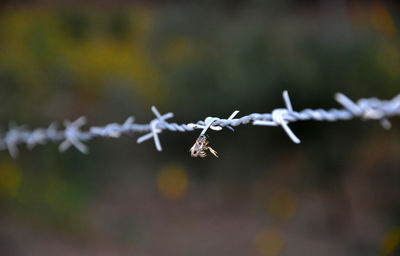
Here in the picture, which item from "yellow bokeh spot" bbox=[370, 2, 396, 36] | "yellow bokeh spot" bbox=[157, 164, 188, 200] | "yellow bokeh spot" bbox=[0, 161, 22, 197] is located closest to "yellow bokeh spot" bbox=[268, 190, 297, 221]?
"yellow bokeh spot" bbox=[157, 164, 188, 200]

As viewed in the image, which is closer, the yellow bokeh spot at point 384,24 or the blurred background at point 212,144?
the blurred background at point 212,144

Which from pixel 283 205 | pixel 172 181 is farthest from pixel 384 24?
pixel 172 181

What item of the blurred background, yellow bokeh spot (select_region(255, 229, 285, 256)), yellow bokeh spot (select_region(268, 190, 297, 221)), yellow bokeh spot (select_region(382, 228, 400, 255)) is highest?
the blurred background

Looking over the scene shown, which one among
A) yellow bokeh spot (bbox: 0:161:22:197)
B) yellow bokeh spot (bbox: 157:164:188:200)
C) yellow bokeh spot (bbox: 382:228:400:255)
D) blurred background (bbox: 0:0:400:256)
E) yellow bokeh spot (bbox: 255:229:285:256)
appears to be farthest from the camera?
yellow bokeh spot (bbox: 157:164:188:200)

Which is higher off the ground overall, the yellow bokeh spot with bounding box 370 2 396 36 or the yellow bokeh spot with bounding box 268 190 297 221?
the yellow bokeh spot with bounding box 370 2 396 36

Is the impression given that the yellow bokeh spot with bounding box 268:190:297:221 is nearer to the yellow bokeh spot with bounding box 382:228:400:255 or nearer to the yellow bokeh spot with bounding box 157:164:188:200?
the yellow bokeh spot with bounding box 157:164:188:200

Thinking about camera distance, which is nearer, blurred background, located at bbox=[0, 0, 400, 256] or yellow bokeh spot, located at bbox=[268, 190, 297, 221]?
blurred background, located at bbox=[0, 0, 400, 256]

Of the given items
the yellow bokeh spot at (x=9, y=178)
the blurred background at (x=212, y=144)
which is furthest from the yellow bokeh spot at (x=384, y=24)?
the yellow bokeh spot at (x=9, y=178)

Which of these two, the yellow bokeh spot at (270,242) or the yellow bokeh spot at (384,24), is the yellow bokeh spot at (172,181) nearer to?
the yellow bokeh spot at (270,242)
